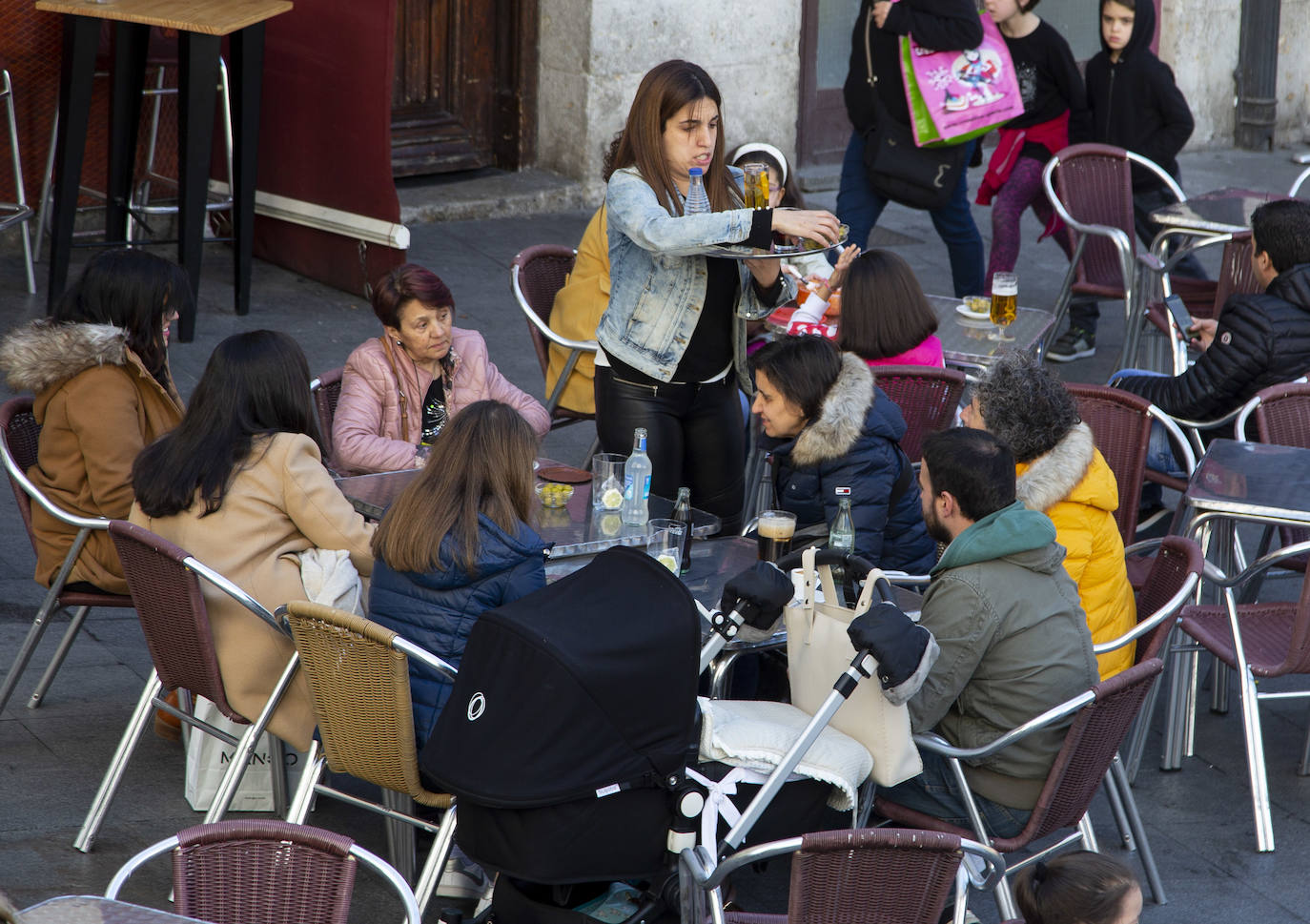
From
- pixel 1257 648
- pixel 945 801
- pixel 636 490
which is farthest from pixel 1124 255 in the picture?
pixel 945 801

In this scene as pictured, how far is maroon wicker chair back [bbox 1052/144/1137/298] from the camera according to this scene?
7.10 meters

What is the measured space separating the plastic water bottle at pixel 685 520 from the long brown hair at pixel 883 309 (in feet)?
4.48

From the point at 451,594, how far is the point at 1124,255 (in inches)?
165

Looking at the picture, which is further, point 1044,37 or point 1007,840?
point 1044,37

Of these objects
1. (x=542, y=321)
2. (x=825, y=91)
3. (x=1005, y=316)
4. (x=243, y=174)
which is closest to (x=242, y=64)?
(x=243, y=174)

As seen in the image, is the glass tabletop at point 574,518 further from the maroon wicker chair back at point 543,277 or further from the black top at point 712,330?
the maroon wicker chair back at point 543,277

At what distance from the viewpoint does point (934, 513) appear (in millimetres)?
3660

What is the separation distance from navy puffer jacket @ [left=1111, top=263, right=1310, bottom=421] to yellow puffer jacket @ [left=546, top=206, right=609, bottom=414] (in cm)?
192

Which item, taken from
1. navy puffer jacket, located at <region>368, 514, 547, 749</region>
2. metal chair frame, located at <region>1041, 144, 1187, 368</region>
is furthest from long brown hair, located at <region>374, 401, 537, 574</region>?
metal chair frame, located at <region>1041, 144, 1187, 368</region>

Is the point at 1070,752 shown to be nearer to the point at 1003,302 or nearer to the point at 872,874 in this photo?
the point at 872,874

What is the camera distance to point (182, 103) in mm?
7082

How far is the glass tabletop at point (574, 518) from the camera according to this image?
398 centimetres

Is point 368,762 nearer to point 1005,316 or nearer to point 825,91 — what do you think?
point 1005,316

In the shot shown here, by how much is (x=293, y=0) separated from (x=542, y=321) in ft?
9.00
